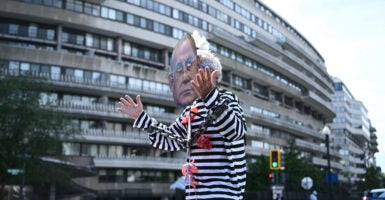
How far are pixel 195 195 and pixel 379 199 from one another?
83.5 feet

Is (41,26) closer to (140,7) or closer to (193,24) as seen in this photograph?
(140,7)

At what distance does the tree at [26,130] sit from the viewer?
104 ft

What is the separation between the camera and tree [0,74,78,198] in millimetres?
31781

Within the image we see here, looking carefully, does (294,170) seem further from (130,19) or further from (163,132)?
(163,132)

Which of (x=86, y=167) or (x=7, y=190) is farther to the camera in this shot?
(x=86, y=167)

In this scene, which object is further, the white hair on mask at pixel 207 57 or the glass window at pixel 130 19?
the glass window at pixel 130 19

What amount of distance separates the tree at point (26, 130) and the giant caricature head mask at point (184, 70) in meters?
28.3

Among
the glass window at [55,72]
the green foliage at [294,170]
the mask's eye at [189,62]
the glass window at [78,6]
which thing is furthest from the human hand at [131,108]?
the glass window at [78,6]

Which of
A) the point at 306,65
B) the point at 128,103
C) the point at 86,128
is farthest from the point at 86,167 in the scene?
the point at 306,65

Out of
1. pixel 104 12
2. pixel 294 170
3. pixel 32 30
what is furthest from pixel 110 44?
pixel 294 170

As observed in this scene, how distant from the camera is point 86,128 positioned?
1908 inches

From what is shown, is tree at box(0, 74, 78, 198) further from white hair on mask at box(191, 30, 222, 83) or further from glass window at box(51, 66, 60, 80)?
white hair on mask at box(191, 30, 222, 83)

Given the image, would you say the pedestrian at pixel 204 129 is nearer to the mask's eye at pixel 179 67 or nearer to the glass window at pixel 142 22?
the mask's eye at pixel 179 67

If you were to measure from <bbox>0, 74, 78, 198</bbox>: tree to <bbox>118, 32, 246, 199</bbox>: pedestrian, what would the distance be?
2829 centimetres
